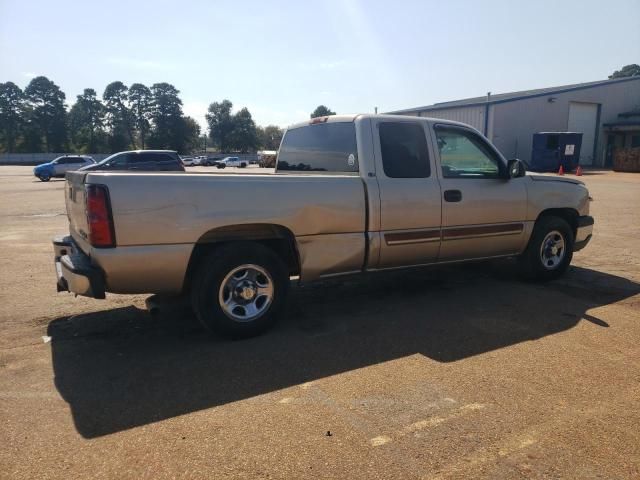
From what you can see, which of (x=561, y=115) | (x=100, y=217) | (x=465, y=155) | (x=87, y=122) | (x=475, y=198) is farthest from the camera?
(x=87, y=122)

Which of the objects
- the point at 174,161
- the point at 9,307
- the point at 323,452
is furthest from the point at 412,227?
the point at 174,161

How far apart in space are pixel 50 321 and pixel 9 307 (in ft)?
2.54

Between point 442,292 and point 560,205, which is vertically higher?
point 560,205

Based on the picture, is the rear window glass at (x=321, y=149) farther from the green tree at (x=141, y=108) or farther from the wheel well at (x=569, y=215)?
the green tree at (x=141, y=108)

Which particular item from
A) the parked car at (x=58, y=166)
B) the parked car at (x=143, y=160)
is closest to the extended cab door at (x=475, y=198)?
the parked car at (x=143, y=160)

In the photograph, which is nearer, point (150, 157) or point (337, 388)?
point (337, 388)

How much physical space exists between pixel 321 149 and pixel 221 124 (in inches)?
4291

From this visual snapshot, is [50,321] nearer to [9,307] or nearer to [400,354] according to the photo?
[9,307]

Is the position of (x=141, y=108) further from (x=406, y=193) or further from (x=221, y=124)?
(x=406, y=193)

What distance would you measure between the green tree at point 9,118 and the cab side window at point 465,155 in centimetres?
10636

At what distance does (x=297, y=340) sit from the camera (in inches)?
163

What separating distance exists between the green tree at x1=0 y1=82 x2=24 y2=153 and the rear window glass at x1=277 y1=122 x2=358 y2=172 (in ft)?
344

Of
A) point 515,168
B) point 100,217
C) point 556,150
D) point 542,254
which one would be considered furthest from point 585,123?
point 100,217

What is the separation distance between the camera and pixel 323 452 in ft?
8.39
